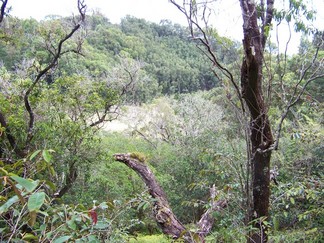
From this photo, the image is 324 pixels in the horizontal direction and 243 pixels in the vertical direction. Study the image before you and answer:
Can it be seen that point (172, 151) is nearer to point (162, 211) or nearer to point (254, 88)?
point (162, 211)

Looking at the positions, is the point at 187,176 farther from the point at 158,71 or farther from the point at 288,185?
the point at 158,71

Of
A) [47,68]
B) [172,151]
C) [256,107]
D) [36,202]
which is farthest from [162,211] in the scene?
[172,151]

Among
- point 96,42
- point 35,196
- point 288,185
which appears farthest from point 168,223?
point 96,42

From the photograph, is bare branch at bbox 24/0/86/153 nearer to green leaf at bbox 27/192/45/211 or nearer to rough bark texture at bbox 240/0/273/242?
rough bark texture at bbox 240/0/273/242

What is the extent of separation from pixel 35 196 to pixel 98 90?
6.45 meters

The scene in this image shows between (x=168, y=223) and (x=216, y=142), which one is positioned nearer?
A: (x=168, y=223)

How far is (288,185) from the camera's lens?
8.45 feet

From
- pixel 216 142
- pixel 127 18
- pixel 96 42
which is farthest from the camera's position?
pixel 127 18

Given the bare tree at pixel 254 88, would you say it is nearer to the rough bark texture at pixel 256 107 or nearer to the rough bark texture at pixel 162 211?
the rough bark texture at pixel 256 107

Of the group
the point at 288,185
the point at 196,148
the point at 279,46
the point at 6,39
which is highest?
the point at 6,39

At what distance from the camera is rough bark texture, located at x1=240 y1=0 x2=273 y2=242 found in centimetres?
207

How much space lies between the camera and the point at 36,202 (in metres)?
0.59

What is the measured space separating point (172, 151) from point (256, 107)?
8.16 metres

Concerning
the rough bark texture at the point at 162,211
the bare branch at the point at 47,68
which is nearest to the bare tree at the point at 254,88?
the rough bark texture at the point at 162,211
